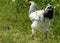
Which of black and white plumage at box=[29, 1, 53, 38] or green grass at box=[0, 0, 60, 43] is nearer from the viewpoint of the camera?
black and white plumage at box=[29, 1, 53, 38]

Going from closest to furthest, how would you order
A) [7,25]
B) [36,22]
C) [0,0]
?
[36,22], [7,25], [0,0]

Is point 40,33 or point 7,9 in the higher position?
point 7,9

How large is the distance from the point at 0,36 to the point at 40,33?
3.67 ft

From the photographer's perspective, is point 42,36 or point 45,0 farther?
point 45,0

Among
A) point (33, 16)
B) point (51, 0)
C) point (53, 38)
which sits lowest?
point (53, 38)

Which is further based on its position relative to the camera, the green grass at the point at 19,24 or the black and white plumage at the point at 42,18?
the green grass at the point at 19,24

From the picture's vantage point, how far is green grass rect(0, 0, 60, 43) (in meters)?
8.79

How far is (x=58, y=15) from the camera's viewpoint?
10539 mm

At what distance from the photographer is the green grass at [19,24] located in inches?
346

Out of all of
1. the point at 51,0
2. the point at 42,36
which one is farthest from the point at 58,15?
the point at 42,36

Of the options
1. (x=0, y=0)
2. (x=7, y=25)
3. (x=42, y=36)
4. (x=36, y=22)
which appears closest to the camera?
(x=36, y=22)

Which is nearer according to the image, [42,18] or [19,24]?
[42,18]

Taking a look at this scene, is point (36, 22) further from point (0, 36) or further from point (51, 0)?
point (51, 0)

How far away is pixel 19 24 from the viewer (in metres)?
10.2
